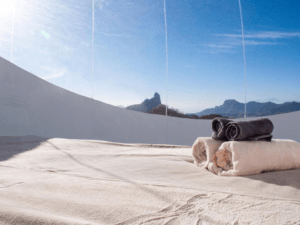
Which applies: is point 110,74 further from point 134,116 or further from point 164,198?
point 164,198

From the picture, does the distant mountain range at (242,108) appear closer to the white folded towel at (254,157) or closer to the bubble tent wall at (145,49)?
the bubble tent wall at (145,49)

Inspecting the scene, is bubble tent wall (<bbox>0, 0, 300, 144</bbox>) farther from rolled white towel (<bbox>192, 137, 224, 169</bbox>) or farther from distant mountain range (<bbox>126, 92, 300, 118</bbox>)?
rolled white towel (<bbox>192, 137, 224, 169</bbox>)

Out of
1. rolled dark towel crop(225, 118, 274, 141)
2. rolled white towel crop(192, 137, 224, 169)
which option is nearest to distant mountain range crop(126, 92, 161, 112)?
rolled white towel crop(192, 137, 224, 169)

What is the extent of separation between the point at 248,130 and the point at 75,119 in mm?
2519

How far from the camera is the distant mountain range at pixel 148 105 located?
3.67m

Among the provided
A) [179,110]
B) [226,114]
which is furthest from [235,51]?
[179,110]

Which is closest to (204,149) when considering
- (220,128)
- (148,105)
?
(220,128)

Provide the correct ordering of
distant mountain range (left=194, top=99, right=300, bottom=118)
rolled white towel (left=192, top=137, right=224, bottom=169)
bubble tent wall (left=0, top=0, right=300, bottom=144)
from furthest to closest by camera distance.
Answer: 1. distant mountain range (left=194, top=99, right=300, bottom=118)
2. bubble tent wall (left=0, top=0, right=300, bottom=144)
3. rolled white towel (left=192, top=137, right=224, bottom=169)

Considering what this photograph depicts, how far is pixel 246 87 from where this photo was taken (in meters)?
3.32

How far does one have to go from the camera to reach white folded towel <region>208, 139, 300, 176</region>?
75cm

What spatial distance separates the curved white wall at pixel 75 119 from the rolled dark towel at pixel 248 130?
7.87 ft

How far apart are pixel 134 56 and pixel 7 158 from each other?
3032mm

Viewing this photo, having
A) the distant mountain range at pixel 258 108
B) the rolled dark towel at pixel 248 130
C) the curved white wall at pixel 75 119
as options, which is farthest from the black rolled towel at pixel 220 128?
the distant mountain range at pixel 258 108

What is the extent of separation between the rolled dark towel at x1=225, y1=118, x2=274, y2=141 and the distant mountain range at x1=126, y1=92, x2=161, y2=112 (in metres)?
2.78
